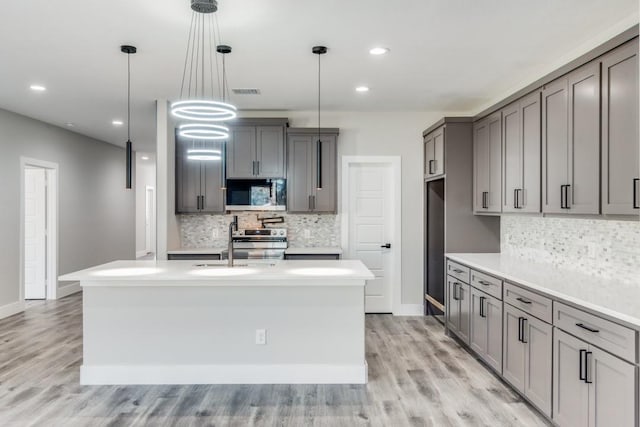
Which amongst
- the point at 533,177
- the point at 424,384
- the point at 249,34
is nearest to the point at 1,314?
the point at 249,34

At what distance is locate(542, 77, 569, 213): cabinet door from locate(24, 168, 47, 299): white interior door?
663cm

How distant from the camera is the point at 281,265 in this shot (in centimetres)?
355

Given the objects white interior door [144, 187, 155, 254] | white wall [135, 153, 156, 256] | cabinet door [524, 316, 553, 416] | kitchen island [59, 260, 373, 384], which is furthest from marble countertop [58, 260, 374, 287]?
white interior door [144, 187, 155, 254]

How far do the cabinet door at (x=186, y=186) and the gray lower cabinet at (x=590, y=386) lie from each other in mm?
4182

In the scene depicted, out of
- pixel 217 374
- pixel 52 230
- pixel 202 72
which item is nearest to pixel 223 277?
pixel 217 374

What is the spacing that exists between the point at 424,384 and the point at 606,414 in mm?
1432

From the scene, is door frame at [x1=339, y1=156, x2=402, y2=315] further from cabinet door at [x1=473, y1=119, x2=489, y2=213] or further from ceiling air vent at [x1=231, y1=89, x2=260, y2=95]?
ceiling air vent at [x1=231, y1=89, x2=260, y2=95]

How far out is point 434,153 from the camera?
16.6 ft

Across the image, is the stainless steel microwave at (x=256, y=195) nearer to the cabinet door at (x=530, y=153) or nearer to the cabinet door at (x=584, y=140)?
the cabinet door at (x=530, y=153)

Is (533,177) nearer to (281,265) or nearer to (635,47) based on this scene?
(635,47)

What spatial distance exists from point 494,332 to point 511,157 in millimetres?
1547

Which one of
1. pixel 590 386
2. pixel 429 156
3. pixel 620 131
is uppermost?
pixel 429 156

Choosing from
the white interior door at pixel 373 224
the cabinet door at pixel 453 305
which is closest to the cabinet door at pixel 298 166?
the white interior door at pixel 373 224

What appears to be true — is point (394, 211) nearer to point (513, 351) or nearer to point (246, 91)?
point (246, 91)
